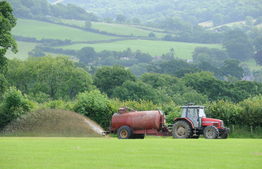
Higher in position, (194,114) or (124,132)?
(194,114)

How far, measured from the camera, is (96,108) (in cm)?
3809

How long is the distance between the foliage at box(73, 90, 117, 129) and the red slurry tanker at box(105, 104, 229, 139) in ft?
24.0

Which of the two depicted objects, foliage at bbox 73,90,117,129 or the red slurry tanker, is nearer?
the red slurry tanker

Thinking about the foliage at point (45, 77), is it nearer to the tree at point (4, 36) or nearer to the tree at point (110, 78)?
the tree at point (110, 78)

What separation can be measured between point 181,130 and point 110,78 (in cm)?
6811

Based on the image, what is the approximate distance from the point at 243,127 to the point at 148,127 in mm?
12109

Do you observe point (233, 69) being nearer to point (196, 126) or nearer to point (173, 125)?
point (196, 126)

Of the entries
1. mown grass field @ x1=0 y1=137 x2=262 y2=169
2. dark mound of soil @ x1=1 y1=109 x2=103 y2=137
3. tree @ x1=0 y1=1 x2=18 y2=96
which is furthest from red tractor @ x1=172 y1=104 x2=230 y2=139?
tree @ x1=0 y1=1 x2=18 y2=96

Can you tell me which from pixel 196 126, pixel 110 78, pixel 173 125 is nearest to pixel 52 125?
pixel 173 125

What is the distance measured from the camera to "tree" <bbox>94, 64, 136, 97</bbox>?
96000 mm

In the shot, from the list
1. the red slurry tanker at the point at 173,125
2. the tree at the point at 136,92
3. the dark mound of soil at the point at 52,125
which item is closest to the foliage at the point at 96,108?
the dark mound of soil at the point at 52,125

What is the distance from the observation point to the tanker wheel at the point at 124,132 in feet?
97.8

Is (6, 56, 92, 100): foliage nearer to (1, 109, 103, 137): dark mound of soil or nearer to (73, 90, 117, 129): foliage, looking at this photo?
(73, 90, 117, 129): foliage

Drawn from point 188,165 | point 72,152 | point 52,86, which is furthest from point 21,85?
A: point 188,165
